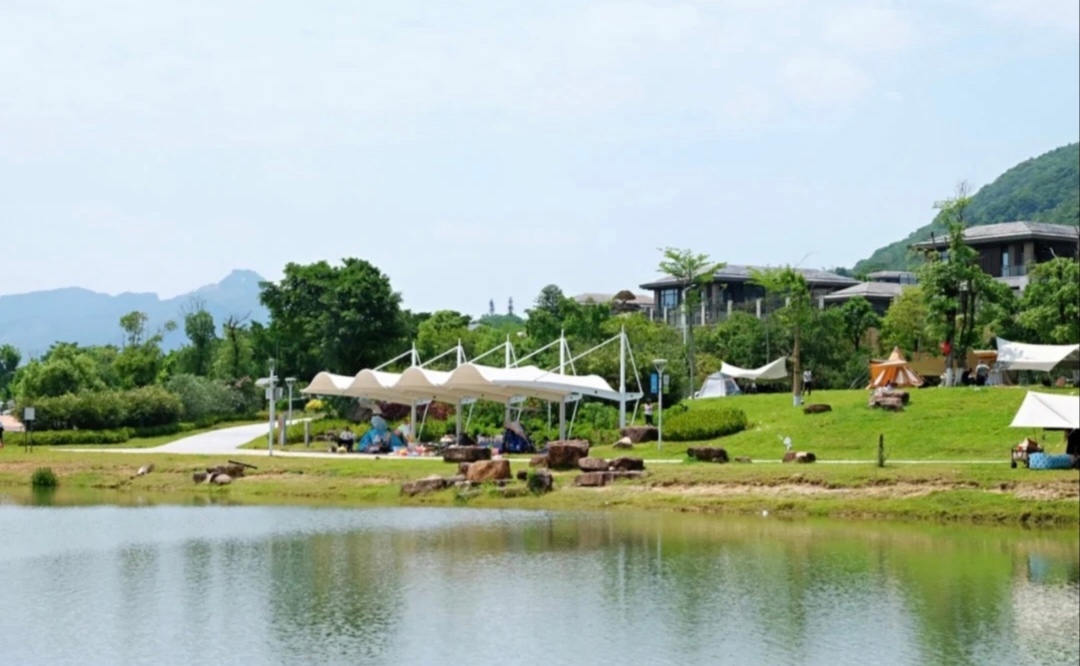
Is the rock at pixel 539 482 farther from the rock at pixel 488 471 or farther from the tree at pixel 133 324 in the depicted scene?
the tree at pixel 133 324

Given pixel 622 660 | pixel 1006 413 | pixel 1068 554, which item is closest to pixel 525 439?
pixel 1006 413

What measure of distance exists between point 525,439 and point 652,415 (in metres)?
6.00

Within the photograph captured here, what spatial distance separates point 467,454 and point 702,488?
33.4ft

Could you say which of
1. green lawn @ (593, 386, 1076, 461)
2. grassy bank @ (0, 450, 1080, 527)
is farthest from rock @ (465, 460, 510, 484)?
green lawn @ (593, 386, 1076, 461)

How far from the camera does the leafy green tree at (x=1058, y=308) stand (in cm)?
6072

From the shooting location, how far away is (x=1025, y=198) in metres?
164

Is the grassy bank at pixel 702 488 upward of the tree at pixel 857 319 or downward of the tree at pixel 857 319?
downward

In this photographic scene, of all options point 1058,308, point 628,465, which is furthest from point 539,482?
point 1058,308

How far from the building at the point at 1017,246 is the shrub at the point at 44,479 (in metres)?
61.5

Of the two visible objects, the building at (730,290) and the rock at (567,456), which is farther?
the building at (730,290)

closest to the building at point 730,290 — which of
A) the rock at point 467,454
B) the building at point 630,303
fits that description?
the building at point 630,303

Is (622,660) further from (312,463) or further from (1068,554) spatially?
(312,463)

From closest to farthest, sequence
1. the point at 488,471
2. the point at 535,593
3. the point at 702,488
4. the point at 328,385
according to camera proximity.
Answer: the point at 535,593 < the point at 702,488 < the point at 488,471 < the point at 328,385

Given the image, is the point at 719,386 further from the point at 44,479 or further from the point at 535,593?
the point at 535,593
